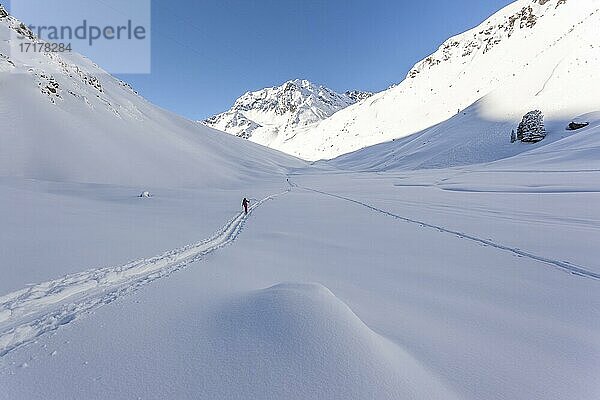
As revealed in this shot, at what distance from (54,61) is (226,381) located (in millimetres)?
43573

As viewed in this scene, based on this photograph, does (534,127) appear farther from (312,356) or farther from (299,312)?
(312,356)

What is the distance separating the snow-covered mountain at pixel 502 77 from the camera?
156ft

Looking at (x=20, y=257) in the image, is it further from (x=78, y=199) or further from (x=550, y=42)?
(x=550, y=42)

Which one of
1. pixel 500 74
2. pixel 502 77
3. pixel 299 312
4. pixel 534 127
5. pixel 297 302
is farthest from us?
pixel 500 74

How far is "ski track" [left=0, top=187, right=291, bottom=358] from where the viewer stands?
360 centimetres

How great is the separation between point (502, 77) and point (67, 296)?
300ft

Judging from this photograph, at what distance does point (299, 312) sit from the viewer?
328cm

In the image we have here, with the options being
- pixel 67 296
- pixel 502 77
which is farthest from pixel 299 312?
pixel 502 77

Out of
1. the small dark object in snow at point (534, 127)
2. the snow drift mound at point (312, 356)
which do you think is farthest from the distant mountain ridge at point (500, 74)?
the snow drift mound at point (312, 356)

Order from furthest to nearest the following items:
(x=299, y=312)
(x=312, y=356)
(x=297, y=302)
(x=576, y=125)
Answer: (x=576, y=125) < (x=297, y=302) < (x=299, y=312) < (x=312, y=356)

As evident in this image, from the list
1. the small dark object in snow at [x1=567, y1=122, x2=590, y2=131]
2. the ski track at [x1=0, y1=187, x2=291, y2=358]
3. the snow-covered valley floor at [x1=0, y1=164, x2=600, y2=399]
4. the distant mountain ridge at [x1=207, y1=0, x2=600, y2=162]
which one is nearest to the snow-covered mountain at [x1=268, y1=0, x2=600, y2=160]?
the distant mountain ridge at [x1=207, y1=0, x2=600, y2=162]

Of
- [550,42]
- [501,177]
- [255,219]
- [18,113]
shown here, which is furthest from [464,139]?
[18,113]

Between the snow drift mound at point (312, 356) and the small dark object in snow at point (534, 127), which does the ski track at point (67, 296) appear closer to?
the snow drift mound at point (312, 356)

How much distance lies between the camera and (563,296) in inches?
191
